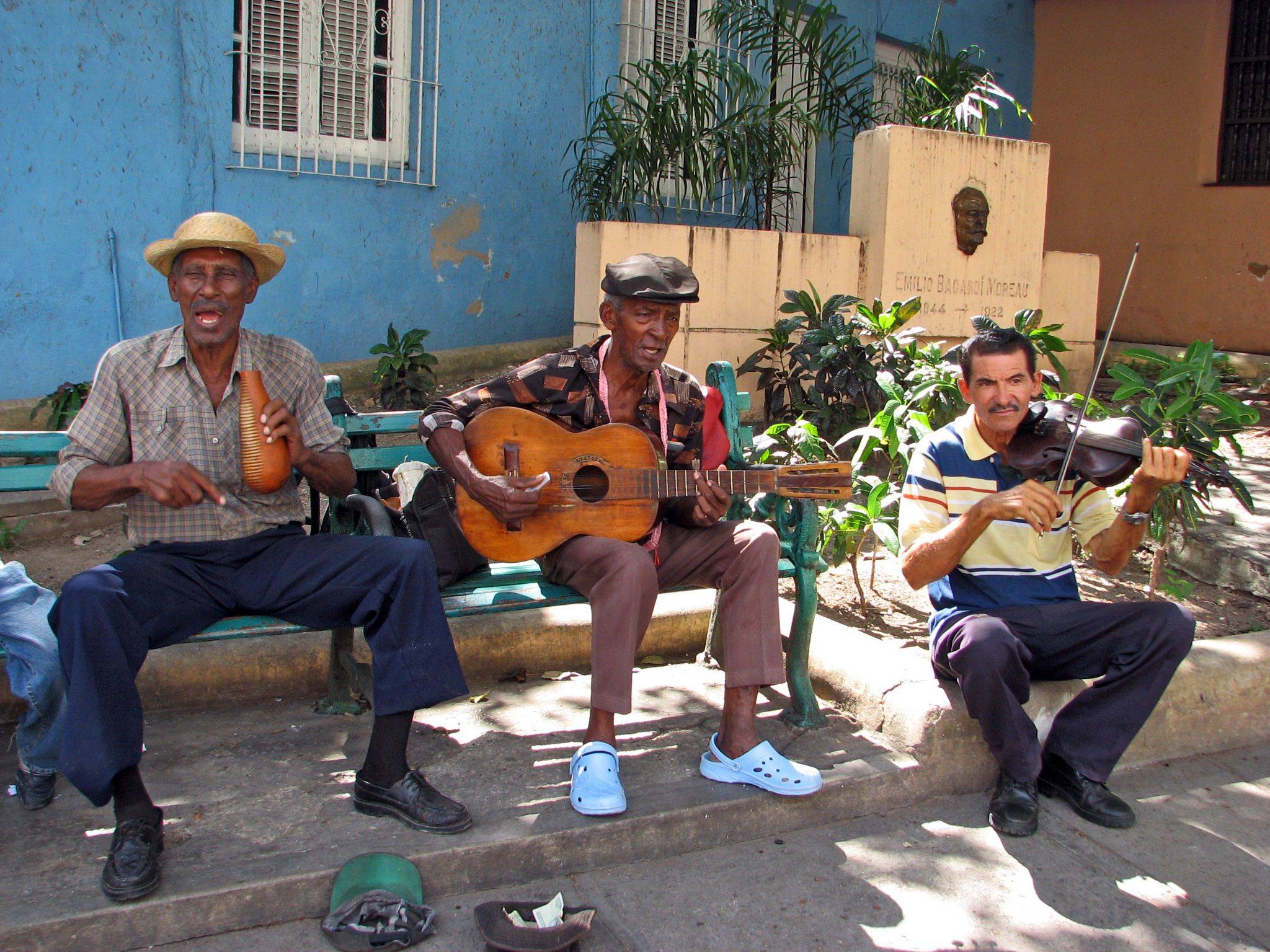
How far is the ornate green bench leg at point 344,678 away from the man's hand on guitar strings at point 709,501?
42.4 inches

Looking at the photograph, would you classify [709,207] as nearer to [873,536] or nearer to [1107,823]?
[873,536]

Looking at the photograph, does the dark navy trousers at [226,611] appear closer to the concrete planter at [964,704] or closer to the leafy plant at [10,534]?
the concrete planter at [964,704]

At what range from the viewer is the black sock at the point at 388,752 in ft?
8.29

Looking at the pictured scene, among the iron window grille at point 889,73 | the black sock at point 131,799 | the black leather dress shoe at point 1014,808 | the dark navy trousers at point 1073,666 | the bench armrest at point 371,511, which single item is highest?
the iron window grille at point 889,73

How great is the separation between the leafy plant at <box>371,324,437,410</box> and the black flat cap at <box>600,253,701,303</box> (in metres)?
3.17

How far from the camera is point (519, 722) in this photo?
3.15 m

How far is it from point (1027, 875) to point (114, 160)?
5.38m

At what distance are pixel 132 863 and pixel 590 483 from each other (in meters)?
1.41

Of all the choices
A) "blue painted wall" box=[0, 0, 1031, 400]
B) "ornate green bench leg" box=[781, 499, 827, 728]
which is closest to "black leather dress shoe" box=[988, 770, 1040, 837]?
"ornate green bench leg" box=[781, 499, 827, 728]

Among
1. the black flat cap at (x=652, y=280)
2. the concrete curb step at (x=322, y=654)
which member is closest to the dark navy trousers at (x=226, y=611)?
the concrete curb step at (x=322, y=654)

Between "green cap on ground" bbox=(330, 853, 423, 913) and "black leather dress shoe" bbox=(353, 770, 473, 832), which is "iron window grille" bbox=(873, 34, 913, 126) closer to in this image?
"black leather dress shoe" bbox=(353, 770, 473, 832)

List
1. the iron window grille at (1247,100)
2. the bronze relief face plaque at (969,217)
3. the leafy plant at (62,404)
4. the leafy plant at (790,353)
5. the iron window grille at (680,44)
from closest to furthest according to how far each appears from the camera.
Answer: the leafy plant at (62,404) → the leafy plant at (790,353) → the bronze relief face plaque at (969,217) → the iron window grille at (680,44) → the iron window grille at (1247,100)

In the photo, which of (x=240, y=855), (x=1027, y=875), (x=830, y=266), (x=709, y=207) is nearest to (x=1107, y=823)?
(x=1027, y=875)

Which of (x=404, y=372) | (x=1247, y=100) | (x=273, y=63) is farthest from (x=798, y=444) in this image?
(x=1247, y=100)
